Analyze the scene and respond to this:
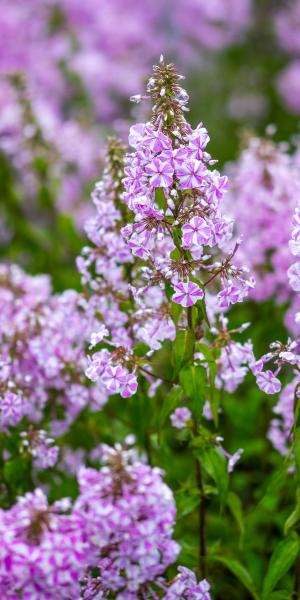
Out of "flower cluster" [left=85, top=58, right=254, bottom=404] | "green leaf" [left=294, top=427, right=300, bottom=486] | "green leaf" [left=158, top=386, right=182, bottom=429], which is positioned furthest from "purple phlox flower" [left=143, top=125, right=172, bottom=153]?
"green leaf" [left=294, top=427, right=300, bottom=486]

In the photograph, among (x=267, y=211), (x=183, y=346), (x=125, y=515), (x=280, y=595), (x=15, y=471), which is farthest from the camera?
(x=267, y=211)

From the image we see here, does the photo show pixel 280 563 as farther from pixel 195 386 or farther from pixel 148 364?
pixel 148 364

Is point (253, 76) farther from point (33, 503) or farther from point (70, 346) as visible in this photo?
point (33, 503)

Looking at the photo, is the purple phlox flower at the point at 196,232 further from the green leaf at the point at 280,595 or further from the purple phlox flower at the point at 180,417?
the green leaf at the point at 280,595

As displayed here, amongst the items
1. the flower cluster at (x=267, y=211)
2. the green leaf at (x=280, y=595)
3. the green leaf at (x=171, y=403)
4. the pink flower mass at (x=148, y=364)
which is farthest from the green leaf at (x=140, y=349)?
the flower cluster at (x=267, y=211)

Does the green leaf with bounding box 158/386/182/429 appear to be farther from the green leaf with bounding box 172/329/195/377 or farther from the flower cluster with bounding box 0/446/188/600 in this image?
the flower cluster with bounding box 0/446/188/600

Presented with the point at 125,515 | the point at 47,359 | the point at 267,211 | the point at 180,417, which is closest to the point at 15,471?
the point at 47,359
